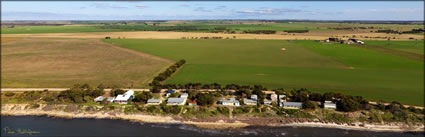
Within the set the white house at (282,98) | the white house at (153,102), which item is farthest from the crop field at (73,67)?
the white house at (282,98)

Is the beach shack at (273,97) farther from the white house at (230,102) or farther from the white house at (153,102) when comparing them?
the white house at (153,102)

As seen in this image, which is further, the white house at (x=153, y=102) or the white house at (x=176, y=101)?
the white house at (x=153, y=102)

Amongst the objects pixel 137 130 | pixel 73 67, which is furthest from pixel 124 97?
pixel 73 67

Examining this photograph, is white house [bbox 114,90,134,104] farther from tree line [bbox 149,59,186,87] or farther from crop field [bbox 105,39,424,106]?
crop field [bbox 105,39,424,106]

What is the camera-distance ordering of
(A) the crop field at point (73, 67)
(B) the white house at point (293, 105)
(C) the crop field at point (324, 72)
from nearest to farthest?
(B) the white house at point (293, 105), (C) the crop field at point (324, 72), (A) the crop field at point (73, 67)

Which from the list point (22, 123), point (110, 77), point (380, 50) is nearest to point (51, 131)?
point (22, 123)

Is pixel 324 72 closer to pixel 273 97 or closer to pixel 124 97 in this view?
pixel 273 97

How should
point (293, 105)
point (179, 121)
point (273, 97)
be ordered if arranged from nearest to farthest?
1. point (179, 121)
2. point (293, 105)
3. point (273, 97)

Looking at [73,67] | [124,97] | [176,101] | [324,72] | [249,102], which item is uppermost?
[73,67]

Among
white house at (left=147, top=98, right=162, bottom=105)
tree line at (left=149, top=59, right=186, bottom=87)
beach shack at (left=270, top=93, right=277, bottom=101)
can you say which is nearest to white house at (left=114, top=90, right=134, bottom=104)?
white house at (left=147, top=98, right=162, bottom=105)
